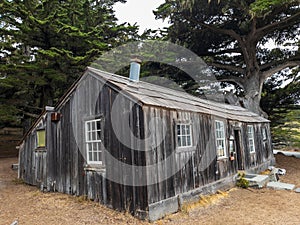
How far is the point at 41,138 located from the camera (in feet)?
30.2

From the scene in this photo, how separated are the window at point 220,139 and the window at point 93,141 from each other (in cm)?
485

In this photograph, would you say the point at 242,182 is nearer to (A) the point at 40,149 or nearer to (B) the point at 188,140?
(B) the point at 188,140

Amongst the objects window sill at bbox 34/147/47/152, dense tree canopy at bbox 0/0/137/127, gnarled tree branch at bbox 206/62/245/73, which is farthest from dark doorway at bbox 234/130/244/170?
gnarled tree branch at bbox 206/62/245/73

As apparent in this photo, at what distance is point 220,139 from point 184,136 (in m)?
2.85

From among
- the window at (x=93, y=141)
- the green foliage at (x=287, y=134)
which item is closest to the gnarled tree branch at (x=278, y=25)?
the green foliage at (x=287, y=134)

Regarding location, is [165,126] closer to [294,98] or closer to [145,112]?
[145,112]

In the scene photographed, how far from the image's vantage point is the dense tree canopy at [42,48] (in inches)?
521

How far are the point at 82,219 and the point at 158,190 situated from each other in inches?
83.2

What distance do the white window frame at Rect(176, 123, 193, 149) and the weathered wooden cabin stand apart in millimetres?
32

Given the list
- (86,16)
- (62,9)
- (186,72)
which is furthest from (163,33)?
(62,9)

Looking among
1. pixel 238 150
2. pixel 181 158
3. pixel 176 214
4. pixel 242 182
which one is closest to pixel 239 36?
pixel 238 150

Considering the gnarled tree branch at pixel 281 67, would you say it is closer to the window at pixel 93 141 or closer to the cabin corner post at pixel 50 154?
the window at pixel 93 141

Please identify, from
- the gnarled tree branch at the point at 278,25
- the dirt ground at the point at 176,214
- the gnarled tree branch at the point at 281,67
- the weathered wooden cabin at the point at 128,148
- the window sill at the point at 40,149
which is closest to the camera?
the dirt ground at the point at 176,214

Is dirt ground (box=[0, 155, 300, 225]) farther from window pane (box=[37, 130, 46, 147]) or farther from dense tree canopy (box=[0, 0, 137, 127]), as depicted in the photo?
dense tree canopy (box=[0, 0, 137, 127])
